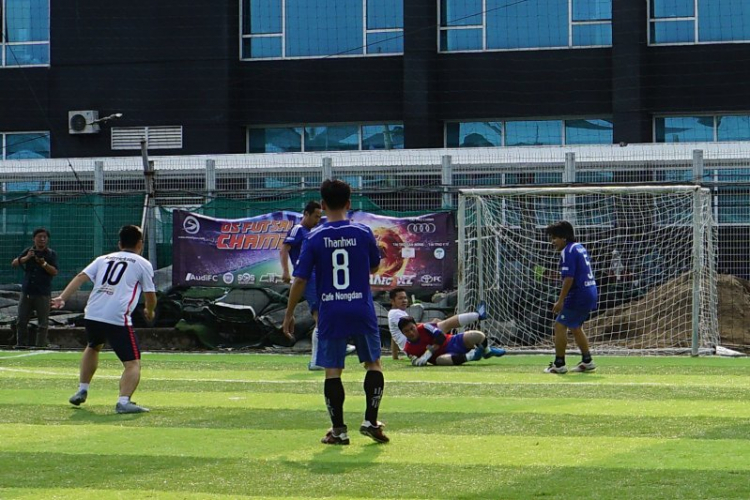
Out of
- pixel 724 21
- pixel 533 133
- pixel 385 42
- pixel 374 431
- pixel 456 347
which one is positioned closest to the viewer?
pixel 374 431

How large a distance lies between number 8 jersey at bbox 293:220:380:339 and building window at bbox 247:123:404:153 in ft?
84.3

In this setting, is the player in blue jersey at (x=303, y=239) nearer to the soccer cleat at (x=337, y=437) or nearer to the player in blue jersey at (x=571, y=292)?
the player in blue jersey at (x=571, y=292)

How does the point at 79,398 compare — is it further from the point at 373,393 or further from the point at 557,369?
the point at 557,369

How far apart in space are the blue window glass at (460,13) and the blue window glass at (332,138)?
11.9 ft

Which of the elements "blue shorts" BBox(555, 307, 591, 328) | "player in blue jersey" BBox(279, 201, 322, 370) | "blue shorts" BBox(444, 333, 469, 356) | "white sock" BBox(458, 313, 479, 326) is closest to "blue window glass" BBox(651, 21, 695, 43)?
"white sock" BBox(458, 313, 479, 326)

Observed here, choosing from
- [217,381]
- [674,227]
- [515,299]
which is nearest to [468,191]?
[515,299]

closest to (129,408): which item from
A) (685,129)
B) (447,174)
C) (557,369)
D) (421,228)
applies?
(557,369)

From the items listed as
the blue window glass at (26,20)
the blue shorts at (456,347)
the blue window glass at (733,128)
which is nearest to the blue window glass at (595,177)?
the blue shorts at (456,347)

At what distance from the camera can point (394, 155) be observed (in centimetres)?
2422

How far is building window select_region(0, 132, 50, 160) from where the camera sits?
3709 cm

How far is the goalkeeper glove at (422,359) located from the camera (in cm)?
1764

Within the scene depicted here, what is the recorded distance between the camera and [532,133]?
34.6 m

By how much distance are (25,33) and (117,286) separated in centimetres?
2646

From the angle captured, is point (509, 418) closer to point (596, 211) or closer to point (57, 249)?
point (596, 211)
